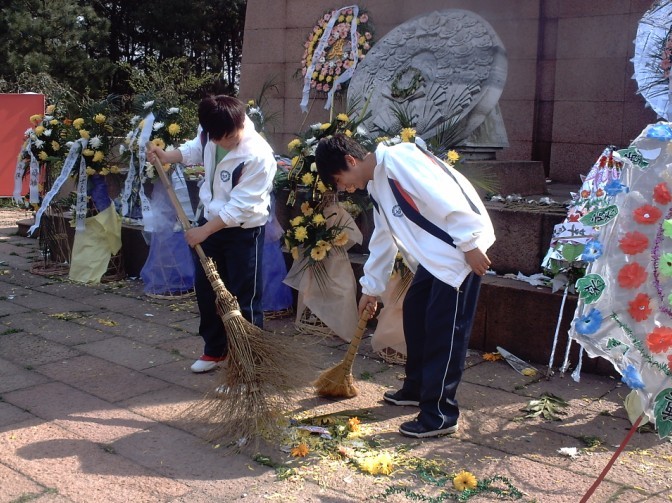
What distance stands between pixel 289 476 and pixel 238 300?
4.40 ft

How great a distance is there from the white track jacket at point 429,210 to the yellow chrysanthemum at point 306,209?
1.66m

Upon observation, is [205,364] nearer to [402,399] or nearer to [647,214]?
[402,399]

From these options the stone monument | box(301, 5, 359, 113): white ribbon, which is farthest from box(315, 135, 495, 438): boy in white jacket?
box(301, 5, 359, 113): white ribbon

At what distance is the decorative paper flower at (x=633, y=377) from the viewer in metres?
2.73

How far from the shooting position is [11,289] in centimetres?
660

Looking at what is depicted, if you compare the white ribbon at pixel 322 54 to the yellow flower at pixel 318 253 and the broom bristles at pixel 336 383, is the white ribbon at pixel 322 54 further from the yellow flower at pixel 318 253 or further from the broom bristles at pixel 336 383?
the broom bristles at pixel 336 383

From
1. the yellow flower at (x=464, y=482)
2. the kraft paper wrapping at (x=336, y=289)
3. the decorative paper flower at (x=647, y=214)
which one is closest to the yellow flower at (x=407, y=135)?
the kraft paper wrapping at (x=336, y=289)

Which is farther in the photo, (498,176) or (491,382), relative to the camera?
(498,176)

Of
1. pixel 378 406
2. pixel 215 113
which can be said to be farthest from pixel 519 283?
pixel 215 113

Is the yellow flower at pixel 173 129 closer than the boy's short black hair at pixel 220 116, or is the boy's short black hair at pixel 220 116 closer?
the boy's short black hair at pixel 220 116

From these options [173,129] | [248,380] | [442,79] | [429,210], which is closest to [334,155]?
[429,210]

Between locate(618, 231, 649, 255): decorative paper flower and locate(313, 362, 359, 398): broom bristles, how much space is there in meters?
1.59

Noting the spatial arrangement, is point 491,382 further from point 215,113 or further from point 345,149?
point 215,113

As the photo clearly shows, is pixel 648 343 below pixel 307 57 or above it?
below
